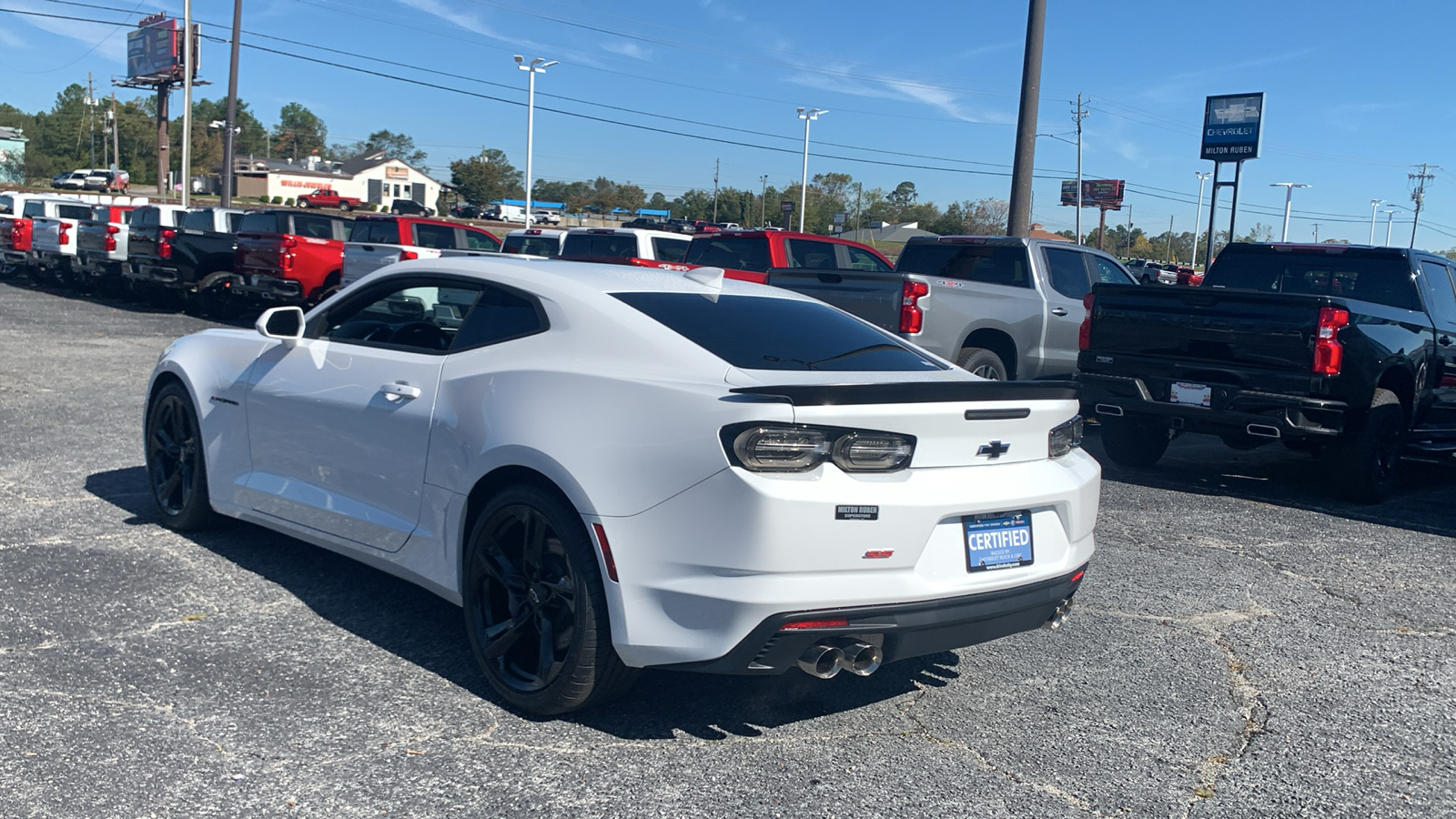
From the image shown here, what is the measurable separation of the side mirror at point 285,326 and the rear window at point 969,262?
7702 millimetres

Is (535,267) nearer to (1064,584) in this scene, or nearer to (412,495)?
(412,495)

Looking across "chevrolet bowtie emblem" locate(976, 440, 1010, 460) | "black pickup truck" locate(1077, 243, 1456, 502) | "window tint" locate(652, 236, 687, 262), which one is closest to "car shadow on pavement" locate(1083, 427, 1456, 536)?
"black pickup truck" locate(1077, 243, 1456, 502)

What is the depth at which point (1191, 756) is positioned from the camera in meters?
3.84

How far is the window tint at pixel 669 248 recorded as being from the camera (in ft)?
56.1

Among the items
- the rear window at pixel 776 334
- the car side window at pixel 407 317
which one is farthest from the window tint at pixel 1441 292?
the car side window at pixel 407 317

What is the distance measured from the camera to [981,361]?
11273mm

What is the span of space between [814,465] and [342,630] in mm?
2282

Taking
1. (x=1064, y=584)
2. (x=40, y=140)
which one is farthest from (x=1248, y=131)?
(x=40, y=140)

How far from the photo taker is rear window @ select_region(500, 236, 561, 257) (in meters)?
20.0

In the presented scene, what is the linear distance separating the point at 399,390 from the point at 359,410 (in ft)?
0.98

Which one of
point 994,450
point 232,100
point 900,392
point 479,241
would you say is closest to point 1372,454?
point 994,450

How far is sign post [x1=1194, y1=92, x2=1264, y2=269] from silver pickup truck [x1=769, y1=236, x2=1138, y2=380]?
2352cm

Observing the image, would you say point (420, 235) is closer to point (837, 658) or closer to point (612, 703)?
point (612, 703)

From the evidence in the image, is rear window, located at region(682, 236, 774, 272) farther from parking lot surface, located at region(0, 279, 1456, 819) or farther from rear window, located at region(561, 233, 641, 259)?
parking lot surface, located at region(0, 279, 1456, 819)
